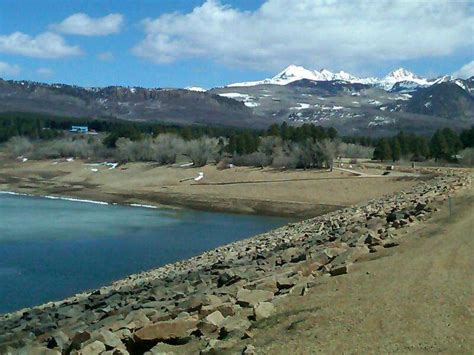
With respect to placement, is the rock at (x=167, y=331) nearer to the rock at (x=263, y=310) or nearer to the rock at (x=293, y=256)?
the rock at (x=263, y=310)

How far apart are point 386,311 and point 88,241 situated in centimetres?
2702

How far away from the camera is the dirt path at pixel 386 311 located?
9.34m

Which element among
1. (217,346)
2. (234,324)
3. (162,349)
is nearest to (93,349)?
(162,349)

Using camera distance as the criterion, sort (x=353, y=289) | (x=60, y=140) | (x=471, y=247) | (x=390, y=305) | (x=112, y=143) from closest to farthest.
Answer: (x=390, y=305), (x=353, y=289), (x=471, y=247), (x=112, y=143), (x=60, y=140)

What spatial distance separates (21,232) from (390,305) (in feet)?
104

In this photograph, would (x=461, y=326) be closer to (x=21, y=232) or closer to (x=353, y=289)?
(x=353, y=289)

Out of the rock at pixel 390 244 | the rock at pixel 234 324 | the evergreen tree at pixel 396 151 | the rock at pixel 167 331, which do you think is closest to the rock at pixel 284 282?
the rock at pixel 234 324

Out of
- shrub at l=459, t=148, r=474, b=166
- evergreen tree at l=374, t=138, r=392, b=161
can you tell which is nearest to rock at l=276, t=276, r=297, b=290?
shrub at l=459, t=148, r=474, b=166

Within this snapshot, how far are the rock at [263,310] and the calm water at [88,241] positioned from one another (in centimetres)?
1243

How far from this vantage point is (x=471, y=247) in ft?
51.2

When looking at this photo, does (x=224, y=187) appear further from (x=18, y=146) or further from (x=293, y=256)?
(x=18, y=146)

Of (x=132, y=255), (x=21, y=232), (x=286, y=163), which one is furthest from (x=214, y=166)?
(x=132, y=255)

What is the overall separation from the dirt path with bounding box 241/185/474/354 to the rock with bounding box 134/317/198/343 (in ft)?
3.63

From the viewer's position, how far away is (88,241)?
117ft
